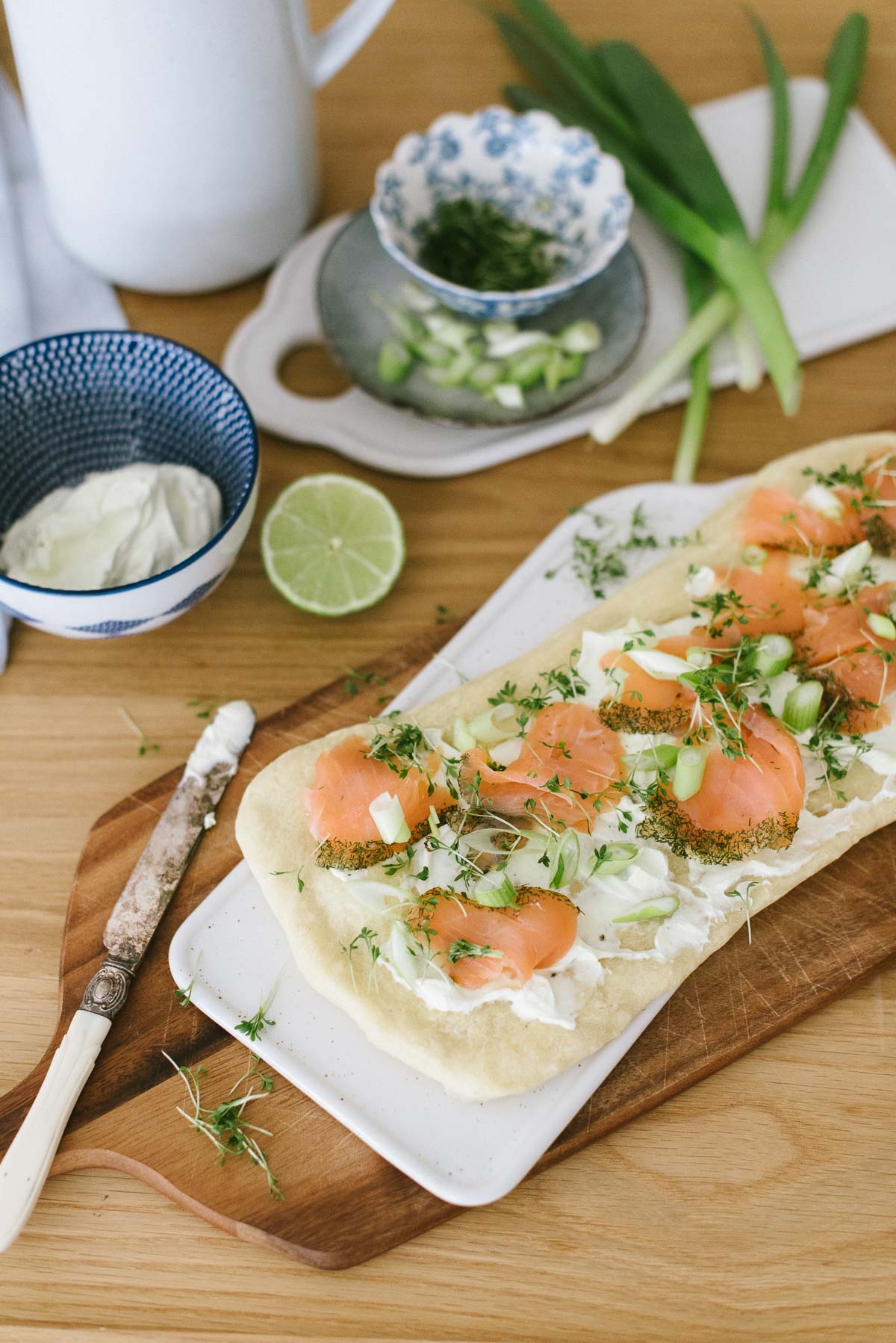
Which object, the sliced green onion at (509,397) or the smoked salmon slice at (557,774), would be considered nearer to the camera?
the smoked salmon slice at (557,774)

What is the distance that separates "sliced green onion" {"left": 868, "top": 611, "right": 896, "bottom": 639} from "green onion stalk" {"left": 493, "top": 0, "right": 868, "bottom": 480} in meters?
0.73

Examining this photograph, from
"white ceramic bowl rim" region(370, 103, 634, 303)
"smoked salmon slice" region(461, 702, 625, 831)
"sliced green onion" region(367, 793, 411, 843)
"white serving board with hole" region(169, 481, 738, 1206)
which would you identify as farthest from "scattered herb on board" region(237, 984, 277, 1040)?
"white ceramic bowl rim" region(370, 103, 634, 303)

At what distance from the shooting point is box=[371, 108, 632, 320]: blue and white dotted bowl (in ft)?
10.3

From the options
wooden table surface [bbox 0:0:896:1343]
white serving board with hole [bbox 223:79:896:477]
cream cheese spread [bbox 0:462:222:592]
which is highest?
cream cheese spread [bbox 0:462:222:592]

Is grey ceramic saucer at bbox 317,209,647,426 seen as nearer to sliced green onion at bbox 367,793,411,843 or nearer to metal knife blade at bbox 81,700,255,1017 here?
metal knife blade at bbox 81,700,255,1017

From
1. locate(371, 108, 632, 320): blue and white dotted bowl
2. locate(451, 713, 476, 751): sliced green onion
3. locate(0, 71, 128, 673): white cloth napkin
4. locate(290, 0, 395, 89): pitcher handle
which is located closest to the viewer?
locate(451, 713, 476, 751): sliced green onion

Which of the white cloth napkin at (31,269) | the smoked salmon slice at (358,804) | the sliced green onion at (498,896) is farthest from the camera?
the white cloth napkin at (31,269)

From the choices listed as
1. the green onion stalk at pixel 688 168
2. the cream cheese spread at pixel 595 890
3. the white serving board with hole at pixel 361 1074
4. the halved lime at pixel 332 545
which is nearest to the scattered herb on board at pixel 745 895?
the cream cheese spread at pixel 595 890

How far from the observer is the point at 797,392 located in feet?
10.1

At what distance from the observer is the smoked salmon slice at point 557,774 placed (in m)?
2.29

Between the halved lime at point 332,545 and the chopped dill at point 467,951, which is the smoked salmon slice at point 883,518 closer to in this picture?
the halved lime at point 332,545

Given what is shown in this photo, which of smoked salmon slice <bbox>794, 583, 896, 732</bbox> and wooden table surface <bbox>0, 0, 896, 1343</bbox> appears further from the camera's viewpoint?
smoked salmon slice <bbox>794, 583, 896, 732</bbox>

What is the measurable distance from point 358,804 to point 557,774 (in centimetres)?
42

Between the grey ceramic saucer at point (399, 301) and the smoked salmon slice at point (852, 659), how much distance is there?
38.1 inches
